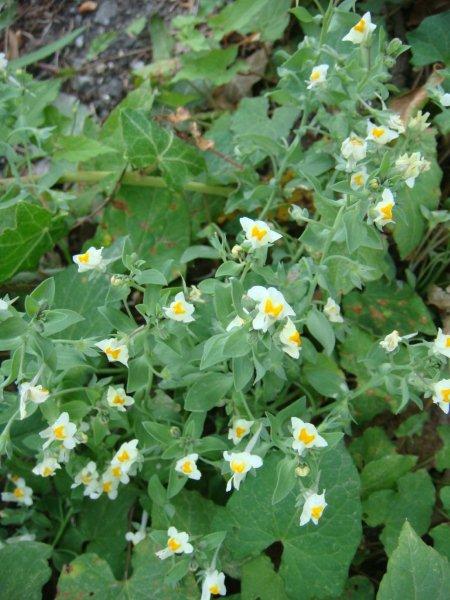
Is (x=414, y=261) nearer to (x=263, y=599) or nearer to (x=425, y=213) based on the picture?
(x=425, y=213)

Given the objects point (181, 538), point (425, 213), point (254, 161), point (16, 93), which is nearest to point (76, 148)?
point (16, 93)

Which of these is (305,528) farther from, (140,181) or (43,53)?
(43,53)

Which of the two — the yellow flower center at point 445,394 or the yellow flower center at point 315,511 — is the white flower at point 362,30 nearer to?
the yellow flower center at point 445,394

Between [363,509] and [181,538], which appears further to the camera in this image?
[363,509]

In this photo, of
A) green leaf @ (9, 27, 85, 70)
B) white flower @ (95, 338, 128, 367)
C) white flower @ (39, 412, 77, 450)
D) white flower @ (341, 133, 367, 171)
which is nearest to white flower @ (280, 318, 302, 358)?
white flower @ (95, 338, 128, 367)

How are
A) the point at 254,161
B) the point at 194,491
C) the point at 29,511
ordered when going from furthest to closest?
the point at 254,161 → the point at 29,511 → the point at 194,491

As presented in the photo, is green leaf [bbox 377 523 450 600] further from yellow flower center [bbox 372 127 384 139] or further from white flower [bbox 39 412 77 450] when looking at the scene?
yellow flower center [bbox 372 127 384 139]
